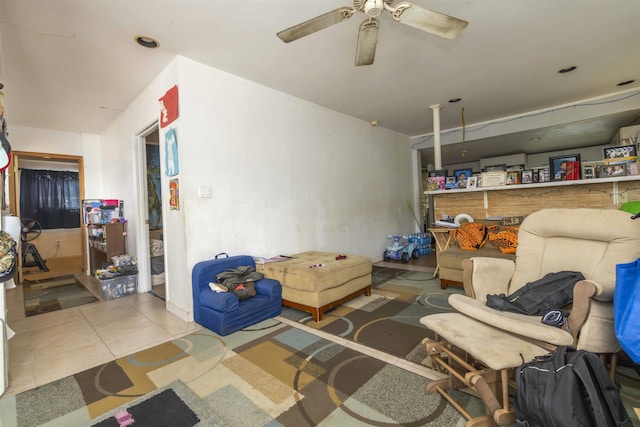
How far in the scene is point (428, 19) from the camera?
1.88 metres

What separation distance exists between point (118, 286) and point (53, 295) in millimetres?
1017

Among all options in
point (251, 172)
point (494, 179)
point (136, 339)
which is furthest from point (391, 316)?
point (494, 179)

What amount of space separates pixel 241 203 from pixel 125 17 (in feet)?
6.30

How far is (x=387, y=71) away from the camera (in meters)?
3.43

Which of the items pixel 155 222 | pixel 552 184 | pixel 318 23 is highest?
pixel 318 23

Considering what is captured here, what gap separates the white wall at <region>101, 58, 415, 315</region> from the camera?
299cm

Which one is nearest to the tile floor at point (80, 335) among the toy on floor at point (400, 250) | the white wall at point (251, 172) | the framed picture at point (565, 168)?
the white wall at point (251, 172)

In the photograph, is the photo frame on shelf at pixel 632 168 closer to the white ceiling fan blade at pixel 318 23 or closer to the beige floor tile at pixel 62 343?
the white ceiling fan blade at pixel 318 23

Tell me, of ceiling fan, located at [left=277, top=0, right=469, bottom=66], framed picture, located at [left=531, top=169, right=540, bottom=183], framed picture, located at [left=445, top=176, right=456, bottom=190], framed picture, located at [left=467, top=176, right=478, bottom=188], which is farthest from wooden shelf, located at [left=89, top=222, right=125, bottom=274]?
framed picture, located at [left=531, top=169, right=540, bottom=183]

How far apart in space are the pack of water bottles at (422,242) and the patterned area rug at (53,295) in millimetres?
5431

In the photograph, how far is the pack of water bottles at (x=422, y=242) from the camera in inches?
234

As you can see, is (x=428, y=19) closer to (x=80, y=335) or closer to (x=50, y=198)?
(x=80, y=335)

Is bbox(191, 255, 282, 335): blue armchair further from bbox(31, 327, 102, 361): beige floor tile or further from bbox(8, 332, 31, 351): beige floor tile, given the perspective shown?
bbox(8, 332, 31, 351): beige floor tile

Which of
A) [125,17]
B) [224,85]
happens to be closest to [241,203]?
[224,85]
